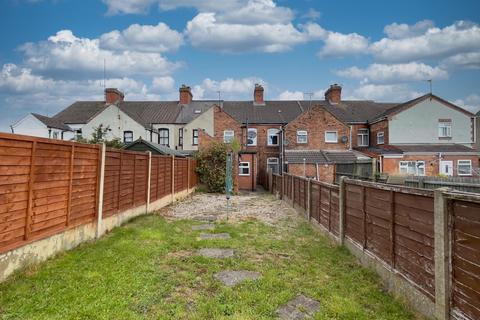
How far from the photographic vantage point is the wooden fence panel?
3074 mm

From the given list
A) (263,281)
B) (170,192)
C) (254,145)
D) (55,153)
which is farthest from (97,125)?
(263,281)

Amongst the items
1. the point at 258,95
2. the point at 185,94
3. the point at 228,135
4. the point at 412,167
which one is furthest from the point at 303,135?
the point at 185,94

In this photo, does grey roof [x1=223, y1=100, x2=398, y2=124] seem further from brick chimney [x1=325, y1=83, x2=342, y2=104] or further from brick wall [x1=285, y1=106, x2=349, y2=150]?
brick wall [x1=285, y1=106, x2=349, y2=150]

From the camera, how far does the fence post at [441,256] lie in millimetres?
3480

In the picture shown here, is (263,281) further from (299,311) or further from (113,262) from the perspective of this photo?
(113,262)

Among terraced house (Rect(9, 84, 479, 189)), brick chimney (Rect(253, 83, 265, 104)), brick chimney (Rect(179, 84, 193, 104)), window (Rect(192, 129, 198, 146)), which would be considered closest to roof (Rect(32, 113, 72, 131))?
terraced house (Rect(9, 84, 479, 189))

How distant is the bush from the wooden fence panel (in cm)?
2042

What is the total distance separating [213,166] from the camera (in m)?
23.8

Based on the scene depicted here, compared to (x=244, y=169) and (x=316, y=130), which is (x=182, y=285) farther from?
(x=316, y=130)

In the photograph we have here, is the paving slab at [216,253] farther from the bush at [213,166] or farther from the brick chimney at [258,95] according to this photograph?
the brick chimney at [258,95]

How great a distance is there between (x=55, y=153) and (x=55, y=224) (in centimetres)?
123

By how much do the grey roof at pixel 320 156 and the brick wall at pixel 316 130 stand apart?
83 centimetres

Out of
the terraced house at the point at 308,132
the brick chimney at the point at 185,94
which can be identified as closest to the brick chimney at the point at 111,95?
the terraced house at the point at 308,132

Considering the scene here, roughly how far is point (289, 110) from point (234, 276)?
111ft
